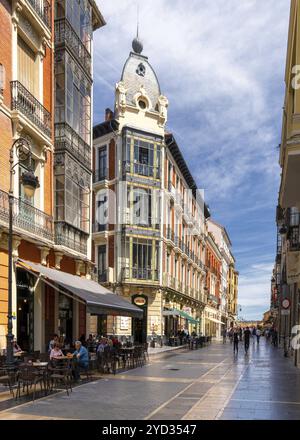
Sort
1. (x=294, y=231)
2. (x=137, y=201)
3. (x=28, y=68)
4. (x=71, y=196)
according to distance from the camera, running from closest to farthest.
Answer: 1. (x=28, y=68)
2. (x=71, y=196)
3. (x=294, y=231)
4. (x=137, y=201)

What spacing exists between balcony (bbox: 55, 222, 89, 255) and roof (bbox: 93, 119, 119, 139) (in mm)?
16860

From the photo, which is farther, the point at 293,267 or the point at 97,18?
the point at 97,18

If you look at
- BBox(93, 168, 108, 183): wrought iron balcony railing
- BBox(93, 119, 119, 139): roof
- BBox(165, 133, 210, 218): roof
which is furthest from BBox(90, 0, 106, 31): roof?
BBox(165, 133, 210, 218): roof

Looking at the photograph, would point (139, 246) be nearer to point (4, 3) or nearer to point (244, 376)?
point (244, 376)

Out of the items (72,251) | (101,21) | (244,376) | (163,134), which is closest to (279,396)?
(244,376)

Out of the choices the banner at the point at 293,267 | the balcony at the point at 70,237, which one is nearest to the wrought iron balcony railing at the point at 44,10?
the balcony at the point at 70,237

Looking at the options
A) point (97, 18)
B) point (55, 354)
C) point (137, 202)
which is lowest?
point (55, 354)

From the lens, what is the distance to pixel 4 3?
16.9 metres

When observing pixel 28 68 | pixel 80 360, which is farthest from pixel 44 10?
pixel 80 360

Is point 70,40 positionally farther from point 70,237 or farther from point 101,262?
point 101,262

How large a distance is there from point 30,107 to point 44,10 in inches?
173

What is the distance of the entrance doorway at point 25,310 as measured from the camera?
17.8 metres

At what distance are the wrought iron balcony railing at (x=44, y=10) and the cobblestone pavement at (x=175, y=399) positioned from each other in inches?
540

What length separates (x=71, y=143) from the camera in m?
22.2
